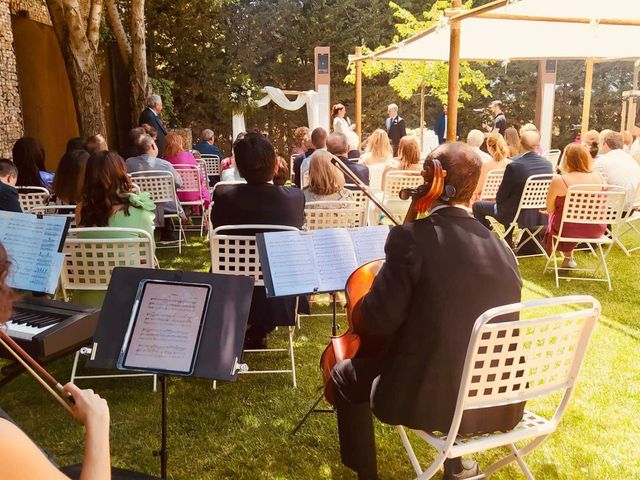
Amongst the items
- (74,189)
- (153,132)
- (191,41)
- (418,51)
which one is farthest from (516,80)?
(74,189)

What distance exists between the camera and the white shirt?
6676 mm

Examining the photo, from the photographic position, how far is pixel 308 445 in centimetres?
321

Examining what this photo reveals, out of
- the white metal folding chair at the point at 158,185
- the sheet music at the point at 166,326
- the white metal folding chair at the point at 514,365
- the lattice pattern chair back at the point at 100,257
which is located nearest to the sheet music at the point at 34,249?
the lattice pattern chair back at the point at 100,257

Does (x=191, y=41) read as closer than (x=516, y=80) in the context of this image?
Yes

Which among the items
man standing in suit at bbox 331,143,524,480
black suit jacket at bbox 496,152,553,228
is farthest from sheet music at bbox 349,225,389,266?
black suit jacket at bbox 496,152,553,228

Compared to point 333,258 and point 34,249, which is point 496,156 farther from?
point 34,249

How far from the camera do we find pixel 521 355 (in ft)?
7.07

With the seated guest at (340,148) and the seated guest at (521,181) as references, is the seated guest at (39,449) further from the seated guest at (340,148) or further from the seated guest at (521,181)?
the seated guest at (521,181)

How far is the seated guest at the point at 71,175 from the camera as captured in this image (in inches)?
206

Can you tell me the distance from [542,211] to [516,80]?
1938 cm

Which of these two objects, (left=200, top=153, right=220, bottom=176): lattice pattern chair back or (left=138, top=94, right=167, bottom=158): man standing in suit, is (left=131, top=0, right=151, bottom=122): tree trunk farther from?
(left=200, top=153, right=220, bottom=176): lattice pattern chair back

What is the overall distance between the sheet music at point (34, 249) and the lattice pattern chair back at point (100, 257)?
50 cm

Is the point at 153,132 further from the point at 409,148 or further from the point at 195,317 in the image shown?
the point at 195,317

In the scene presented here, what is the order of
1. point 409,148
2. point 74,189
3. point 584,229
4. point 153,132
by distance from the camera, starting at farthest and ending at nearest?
point 153,132 < point 409,148 < point 584,229 < point 74,189
